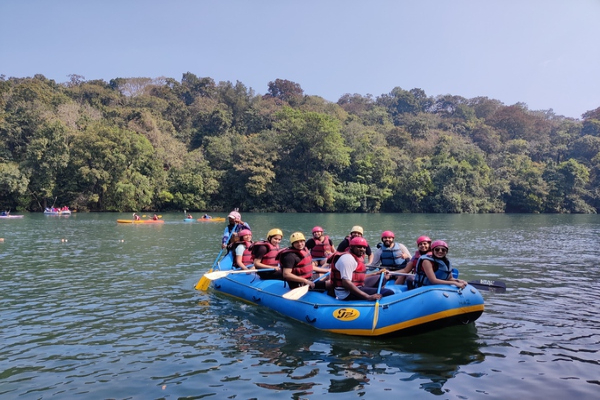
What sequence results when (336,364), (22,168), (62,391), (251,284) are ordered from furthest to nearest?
(22,168), (251,284), (336,364), (62,391)

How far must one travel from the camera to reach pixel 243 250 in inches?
440

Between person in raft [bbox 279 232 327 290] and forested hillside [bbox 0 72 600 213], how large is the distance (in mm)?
42443

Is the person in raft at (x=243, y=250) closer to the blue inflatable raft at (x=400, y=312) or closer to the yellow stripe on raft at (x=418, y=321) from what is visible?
the blue inflatable raft at (x=400, y=312)

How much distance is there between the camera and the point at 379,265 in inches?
419

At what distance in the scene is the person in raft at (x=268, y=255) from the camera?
10.4 m

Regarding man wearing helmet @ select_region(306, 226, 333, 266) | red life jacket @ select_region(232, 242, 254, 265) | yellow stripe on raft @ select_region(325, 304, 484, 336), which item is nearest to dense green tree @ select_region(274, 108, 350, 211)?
man wearing helmet @ select_region(306, 226, 333, 266)

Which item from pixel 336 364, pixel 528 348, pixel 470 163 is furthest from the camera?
pixel 470 163

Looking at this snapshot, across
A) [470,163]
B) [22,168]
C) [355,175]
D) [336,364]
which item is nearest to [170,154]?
[22,168]

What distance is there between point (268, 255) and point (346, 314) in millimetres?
3067

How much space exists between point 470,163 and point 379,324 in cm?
5652

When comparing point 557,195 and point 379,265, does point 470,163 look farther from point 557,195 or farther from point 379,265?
point 379,265

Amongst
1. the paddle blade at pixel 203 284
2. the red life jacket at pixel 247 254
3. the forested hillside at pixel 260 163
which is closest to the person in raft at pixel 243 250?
the red life jacket at pixel 247 254

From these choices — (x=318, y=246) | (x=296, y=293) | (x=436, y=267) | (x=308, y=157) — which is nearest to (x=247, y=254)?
(x=318, y=246)

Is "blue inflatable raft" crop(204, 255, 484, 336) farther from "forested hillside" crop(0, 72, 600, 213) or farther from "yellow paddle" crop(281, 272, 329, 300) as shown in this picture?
"forested hillside" crop(0, 72, 600, 213)
